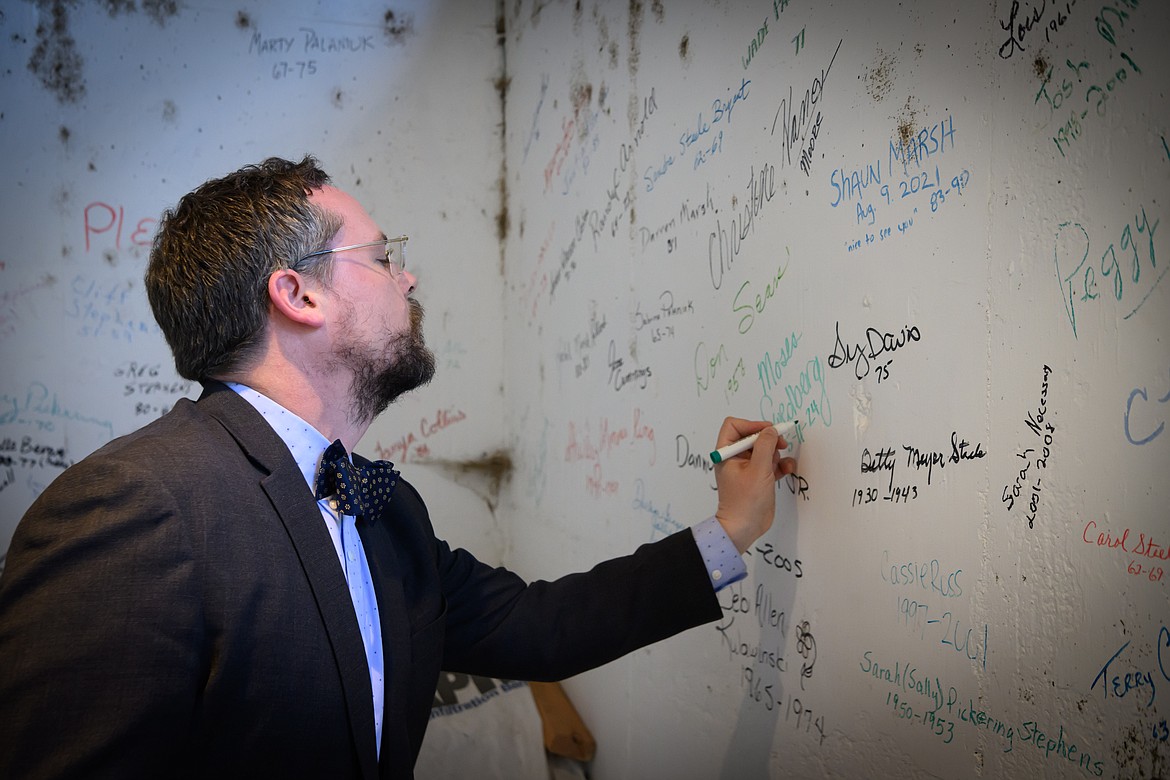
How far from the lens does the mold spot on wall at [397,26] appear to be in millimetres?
2846

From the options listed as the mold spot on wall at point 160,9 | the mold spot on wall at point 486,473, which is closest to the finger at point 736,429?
the mold spot on wall at point 486,473

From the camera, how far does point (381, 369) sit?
1.23 metres

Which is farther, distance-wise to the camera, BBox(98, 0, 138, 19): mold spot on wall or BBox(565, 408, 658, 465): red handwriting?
BBox(98, 0, 138, 19): mold spot on wall

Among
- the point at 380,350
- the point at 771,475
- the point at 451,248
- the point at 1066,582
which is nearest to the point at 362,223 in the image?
the point at 380,350

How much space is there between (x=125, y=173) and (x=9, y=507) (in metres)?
1.10

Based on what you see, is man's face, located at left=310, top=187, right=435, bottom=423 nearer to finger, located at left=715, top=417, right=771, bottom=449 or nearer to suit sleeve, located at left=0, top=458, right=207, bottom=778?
suit sleeve, located at left=0, top=458, right=207, bottom=778

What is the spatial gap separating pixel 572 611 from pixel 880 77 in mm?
907

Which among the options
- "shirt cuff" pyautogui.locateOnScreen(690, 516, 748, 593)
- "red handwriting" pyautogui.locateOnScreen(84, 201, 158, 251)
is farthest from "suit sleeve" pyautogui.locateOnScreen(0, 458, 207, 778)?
"red handwriting" pyautogui.locateOnScreen(84, 201, 158, 251)

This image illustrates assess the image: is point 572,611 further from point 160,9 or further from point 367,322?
point 160,9

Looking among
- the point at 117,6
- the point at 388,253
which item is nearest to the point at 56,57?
the point at 117,6

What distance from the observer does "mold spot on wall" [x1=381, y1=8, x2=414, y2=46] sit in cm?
285

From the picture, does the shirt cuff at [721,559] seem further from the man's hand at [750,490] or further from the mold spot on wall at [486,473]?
the mold spot on wall at [486,473]

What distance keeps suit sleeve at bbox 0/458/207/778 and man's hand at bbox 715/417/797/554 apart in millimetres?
745

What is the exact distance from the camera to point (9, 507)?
2.61 m
